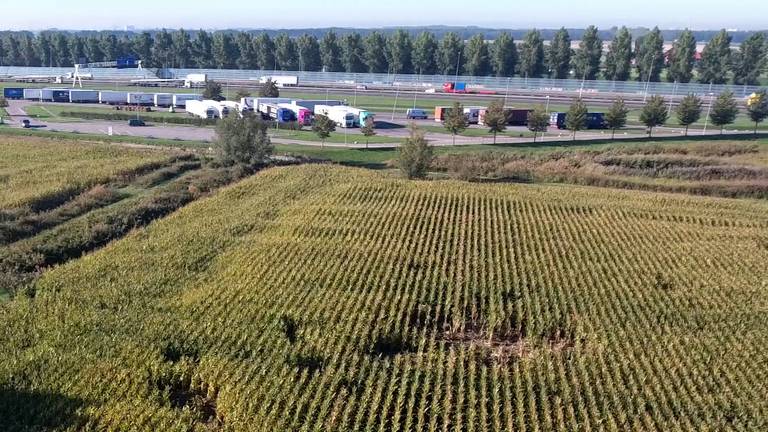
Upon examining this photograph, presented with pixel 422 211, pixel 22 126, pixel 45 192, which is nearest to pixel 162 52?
pixel 22 126

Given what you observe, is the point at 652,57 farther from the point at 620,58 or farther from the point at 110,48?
the point at 110,48

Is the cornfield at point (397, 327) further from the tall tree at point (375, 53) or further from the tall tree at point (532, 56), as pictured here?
the tall tree at point (375, 53)

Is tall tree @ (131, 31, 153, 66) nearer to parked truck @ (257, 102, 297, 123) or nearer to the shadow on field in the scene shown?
parked truck @ (257, 102, 297, 123)

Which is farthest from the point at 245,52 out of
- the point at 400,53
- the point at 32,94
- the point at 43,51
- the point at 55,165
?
the point at 55,165

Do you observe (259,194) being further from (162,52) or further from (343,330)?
(162,52)

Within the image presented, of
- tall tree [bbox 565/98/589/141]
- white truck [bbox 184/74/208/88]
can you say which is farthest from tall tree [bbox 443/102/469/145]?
white truck [bbox 184/74/208/88]
